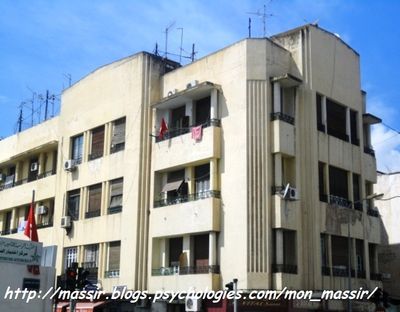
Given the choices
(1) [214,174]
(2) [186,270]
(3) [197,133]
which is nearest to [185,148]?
(3) [197,133]

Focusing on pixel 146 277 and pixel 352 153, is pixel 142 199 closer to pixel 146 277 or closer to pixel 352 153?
pixel 146 277

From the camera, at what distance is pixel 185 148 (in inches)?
1102

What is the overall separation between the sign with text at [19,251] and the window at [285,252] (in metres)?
9.46

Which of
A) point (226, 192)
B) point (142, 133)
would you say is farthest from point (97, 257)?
point (226, 192)

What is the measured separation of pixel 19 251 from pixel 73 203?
348 inches

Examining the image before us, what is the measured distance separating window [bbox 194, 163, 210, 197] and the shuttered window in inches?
207

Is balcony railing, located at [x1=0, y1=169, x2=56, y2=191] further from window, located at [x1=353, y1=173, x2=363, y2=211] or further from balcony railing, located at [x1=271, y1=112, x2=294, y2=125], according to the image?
window, located at [x1=353, y1=173, x2=363, y2=211]

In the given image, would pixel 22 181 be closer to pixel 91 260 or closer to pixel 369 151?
pixel 91 260

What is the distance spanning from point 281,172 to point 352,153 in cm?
507

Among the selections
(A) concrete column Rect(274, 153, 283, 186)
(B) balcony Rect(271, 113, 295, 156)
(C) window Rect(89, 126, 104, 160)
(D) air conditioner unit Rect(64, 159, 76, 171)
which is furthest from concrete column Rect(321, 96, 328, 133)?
(D) air conditioner unit Rect(64, 159, 76, 171)

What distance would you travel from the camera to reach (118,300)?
29203mm

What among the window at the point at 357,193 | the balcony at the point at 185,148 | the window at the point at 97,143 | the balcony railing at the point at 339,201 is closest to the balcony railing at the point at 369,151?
the window at the point at 357,193

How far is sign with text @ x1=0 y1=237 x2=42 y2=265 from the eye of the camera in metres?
24.7

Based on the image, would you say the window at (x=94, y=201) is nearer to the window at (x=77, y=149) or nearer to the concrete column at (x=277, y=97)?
the window at (x=77, y=149)
